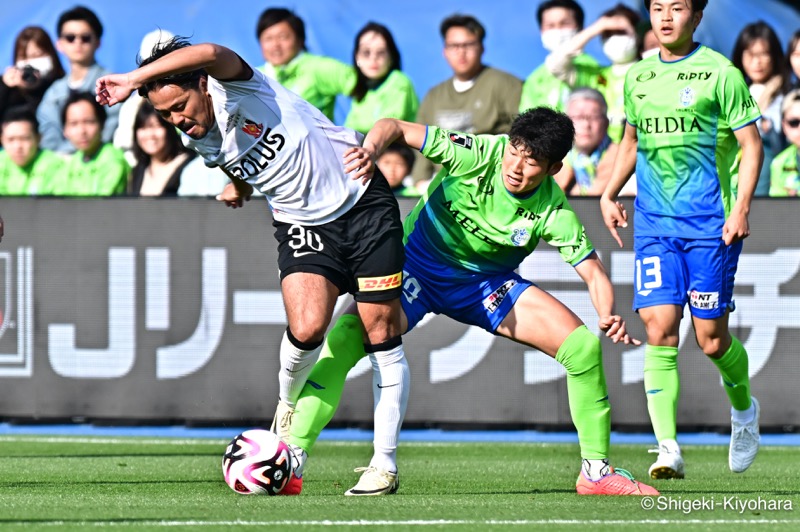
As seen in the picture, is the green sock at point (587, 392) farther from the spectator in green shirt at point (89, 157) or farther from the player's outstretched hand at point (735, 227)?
the spectator in green shirt at point (89, 157)

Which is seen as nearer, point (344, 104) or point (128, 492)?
point (128, 492)

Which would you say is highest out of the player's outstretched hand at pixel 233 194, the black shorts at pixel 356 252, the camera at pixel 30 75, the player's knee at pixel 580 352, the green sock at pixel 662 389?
the camera at pixel 30 75

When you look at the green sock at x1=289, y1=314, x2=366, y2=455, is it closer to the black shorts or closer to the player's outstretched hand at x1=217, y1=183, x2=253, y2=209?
the black shorts

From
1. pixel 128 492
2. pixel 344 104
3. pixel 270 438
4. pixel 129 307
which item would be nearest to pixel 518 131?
pixel 270 438

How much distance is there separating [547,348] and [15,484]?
287cm

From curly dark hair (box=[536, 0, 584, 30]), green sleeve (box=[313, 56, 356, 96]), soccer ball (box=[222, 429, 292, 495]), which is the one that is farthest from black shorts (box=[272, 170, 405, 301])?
curly dark hair (box=[536, 0, 584, 30])

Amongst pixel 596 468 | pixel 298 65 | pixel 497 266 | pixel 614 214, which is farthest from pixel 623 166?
pixel 298 65

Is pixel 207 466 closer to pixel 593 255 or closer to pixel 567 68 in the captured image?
pixel 593 255

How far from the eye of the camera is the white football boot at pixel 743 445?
7480 millimetres

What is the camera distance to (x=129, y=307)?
33.6 ft

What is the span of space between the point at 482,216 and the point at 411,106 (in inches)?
180

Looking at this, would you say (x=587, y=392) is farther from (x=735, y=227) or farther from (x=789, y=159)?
(x=789, y=159)

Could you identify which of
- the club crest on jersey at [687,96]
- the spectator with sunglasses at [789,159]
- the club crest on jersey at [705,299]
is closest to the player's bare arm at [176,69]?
the club crest on jersey at [687,96]

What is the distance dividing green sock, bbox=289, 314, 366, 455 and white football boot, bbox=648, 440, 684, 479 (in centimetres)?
167
